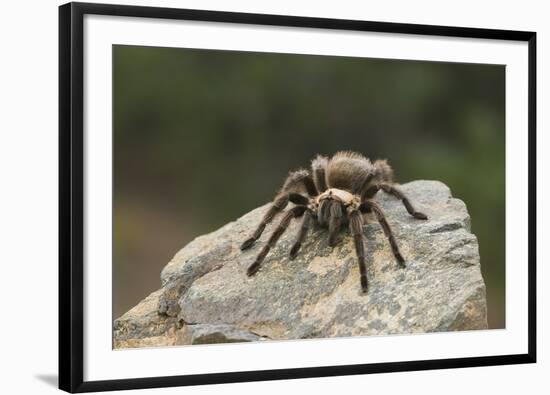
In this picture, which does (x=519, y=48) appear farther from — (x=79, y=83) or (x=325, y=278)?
(x=79, y=83)

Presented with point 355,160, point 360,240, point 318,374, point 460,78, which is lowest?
point 318,374

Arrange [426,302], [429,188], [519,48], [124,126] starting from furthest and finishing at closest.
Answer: [429,188], [519,48], [426,302], [124,126]

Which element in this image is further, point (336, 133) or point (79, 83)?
point (336, 133)

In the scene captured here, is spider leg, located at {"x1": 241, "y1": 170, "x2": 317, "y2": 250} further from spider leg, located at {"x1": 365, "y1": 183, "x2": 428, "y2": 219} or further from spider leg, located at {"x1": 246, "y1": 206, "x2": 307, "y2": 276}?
spider leg, located at {"x1": 365, "y1": 183, "x2": 428, "y2": 219}

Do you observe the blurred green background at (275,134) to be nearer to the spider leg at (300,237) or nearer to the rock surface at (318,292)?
the rock surface at (318,292)

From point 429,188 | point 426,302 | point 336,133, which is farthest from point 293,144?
point 426,302
